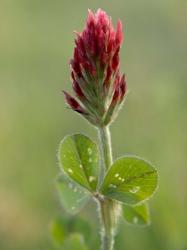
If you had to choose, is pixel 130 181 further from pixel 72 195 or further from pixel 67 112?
pixel 67 112

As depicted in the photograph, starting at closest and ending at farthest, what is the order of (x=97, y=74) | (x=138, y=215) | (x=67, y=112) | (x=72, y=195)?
(x=97, y=74), (x=72, y=195), (x=138, y=215), (x=67, y=112)

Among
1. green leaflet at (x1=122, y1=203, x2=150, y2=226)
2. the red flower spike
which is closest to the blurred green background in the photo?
green leaflet at (x1=122, y1=203, x2=150, y2=226)

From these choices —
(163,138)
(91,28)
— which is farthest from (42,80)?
(91,28)

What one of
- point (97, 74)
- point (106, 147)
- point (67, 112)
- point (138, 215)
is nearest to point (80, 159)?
point (106, 147)

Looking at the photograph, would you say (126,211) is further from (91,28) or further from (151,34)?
(151,34)

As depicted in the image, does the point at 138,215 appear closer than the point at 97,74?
No

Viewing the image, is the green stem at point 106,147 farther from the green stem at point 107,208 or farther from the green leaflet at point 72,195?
the green leaflet at point 72,195
